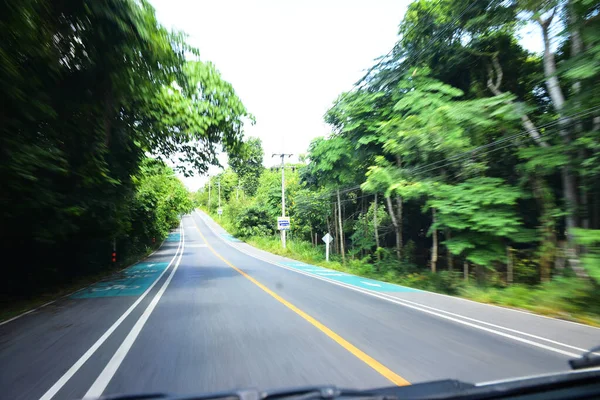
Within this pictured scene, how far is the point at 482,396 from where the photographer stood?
209 cm

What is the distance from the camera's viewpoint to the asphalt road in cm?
382

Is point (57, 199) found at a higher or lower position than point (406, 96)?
lower

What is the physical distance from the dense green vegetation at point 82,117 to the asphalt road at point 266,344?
273cm

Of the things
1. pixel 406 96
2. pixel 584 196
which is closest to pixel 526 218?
pixel 584 196

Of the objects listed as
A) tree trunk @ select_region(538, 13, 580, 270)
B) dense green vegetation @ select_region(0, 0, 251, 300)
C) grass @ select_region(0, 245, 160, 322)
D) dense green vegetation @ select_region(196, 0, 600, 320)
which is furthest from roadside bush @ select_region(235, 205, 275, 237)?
tree trunk @ select_region(538, 13, 580, 270)

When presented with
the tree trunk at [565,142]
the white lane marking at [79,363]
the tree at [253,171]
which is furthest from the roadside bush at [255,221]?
the white lane marking at [79,363]

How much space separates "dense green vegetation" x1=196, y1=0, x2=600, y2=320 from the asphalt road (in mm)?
2680

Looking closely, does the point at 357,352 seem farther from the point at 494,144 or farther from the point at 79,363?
the point at 494,144

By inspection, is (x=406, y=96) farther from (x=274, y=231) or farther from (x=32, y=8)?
(x=274, y=231)

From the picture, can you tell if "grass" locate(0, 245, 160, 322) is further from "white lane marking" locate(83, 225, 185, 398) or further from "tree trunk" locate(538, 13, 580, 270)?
"tree trunk" locate(538, 13, 580, 270)

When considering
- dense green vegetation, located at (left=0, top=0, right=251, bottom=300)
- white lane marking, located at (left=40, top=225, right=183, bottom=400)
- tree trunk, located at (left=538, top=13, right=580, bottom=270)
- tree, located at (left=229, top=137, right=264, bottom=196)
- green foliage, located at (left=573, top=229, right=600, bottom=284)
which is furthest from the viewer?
tree, located at (left=229, top=137, right=264, bottom=196)

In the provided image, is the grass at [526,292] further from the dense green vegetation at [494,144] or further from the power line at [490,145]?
the power line at [490,145]

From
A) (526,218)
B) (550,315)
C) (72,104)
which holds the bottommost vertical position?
(550,315)

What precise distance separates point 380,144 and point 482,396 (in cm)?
1379
